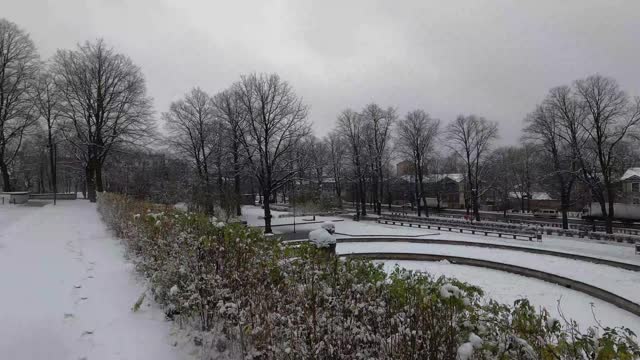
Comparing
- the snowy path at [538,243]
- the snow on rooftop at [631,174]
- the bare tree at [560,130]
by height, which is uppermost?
the bare tree at [560,130]

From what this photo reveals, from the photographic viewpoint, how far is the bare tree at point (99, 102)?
28.1 metres

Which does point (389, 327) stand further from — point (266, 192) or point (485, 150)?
point (485, 150)

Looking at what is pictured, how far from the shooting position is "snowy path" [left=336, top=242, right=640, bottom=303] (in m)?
15.2

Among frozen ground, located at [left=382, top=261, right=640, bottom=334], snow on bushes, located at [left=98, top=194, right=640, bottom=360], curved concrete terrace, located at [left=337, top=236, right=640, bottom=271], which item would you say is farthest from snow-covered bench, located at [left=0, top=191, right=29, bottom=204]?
snow on bushes, located at [left=98, top=194, right=640, bottom=360]

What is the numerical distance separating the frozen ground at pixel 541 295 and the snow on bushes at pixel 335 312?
6.73m

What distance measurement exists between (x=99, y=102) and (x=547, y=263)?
108 feet

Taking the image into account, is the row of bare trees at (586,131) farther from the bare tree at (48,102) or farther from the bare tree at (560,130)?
the bare tree at (48,102)

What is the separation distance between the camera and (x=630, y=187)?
4291cm

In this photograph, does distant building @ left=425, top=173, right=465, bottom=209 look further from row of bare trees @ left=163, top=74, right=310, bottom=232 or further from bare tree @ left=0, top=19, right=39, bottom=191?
bare tree @ left=0, top=19, right=39, bottom=191

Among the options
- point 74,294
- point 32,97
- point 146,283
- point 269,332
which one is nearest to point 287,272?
point 269,332

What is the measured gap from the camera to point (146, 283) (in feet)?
20.0

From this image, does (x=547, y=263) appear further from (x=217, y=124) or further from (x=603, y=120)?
(x=217, y=124)

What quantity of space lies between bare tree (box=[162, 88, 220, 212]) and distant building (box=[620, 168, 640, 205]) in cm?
4731

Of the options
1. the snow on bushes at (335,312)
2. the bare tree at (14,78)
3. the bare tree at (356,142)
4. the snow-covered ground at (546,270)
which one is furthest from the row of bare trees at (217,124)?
the snow on bushes at (335,312)
